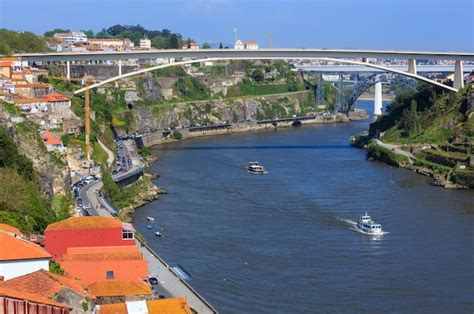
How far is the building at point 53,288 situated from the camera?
23.8ft

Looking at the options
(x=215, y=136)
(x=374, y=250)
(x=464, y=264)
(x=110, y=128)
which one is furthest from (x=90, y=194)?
(x=215, y=136)

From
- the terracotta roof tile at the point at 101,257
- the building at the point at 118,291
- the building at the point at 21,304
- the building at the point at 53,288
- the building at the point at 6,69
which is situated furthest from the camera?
the building at the point at 6,69

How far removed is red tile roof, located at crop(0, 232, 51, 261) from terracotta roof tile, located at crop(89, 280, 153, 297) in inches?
55.3

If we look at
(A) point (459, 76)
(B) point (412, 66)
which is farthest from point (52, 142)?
(B) point (412, 66)

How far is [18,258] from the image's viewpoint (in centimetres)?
788

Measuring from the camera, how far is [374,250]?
13992 millimetres

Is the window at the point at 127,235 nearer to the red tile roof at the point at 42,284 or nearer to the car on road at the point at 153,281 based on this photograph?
the car on road at the point at 153,281

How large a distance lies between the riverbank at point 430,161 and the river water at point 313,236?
16.3 inches

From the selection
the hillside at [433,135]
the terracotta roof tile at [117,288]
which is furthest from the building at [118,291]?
the hillside at [433,135]

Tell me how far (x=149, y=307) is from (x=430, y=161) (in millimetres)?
15951

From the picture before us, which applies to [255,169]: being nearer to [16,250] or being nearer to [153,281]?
[153,281]

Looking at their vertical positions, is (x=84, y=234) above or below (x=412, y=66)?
below

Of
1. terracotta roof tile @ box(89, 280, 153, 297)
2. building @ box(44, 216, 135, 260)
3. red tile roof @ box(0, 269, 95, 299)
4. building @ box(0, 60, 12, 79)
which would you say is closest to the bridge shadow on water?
building @ box(0, 60, 12, 79)

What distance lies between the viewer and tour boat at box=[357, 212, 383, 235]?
15.1 meters
